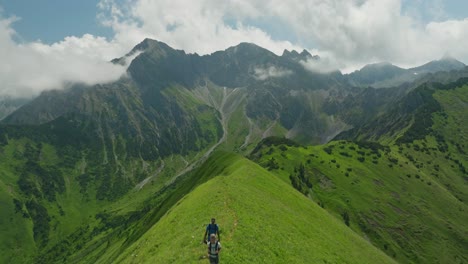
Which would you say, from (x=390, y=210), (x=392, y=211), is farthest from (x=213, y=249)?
(x=392, y=211)

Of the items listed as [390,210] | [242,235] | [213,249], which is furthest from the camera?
[390,210]

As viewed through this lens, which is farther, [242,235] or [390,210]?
[390,210]

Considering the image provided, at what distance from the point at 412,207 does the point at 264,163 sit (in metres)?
78.0

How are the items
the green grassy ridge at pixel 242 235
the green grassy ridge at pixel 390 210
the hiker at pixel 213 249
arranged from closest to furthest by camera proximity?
the hiker at pixel 213 249 → the green grassy ridge at pixel 242 235 → the green grassy ridge at pixel 390 210

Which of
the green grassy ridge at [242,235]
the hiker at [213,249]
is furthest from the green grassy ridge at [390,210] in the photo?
the hiker at [213,249]

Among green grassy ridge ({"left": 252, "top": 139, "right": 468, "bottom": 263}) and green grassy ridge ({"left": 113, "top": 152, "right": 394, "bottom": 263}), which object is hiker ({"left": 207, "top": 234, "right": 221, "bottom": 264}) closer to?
green grassy ridge ({"left": 113, "top": 152, "right": 394, "bottom": 263})

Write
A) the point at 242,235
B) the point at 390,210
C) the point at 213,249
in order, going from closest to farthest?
1. the point at 213,249
2. the point at 242,235
3. the point at 390,210

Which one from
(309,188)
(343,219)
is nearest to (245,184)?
(343,219)

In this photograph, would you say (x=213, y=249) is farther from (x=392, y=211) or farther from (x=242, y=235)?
(x=392, y=211)

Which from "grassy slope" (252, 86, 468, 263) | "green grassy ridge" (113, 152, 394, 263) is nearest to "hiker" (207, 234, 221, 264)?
"green grassy ridge" (113, 152, 394, 263)

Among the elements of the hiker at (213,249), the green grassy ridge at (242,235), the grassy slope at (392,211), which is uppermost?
the hiker at (213,249)

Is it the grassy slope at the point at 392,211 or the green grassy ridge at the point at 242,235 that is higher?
the green grassy ridge at the point at 242,235

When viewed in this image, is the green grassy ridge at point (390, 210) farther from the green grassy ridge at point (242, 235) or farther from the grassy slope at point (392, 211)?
the green grassy ridge at point (242, 235)

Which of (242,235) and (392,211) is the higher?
(242,235)
